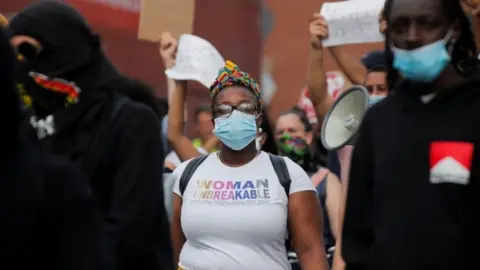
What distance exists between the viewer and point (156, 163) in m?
3.31

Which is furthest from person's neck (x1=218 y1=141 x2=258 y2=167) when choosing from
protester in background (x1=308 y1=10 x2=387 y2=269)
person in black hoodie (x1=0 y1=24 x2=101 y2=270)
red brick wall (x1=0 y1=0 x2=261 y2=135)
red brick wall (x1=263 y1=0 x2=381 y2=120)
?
red brick wall (x1=263 y1=0 x2=381 y2=120)

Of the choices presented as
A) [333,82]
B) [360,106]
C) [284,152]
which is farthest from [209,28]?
[360,106]

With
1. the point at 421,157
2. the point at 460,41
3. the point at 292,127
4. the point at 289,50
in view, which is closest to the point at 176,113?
the point at 292,127

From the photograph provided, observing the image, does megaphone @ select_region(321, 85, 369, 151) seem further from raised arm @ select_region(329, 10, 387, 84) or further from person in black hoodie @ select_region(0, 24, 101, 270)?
person in black hoodie @ select_region(0, 24, 101, 270)

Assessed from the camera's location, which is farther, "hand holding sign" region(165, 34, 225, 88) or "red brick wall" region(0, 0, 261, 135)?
"red brick wall" region(0, 0, 261, 135)

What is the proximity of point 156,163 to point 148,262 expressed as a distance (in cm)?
34

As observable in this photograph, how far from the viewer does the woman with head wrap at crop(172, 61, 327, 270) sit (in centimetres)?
419

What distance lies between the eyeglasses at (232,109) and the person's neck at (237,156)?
0.49 feet

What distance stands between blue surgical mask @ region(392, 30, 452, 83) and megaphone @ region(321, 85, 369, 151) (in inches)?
61.0

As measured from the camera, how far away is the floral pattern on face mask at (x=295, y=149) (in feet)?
19.3

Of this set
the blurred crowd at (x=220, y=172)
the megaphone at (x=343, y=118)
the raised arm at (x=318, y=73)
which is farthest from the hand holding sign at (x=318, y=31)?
the blurred crowd at (x=220, y=172)

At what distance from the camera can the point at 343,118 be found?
474 centimetres

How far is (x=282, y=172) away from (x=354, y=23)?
1.46 meters

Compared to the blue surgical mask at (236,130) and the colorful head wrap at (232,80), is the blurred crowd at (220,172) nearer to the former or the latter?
the blue surgical mask at (236,130)
